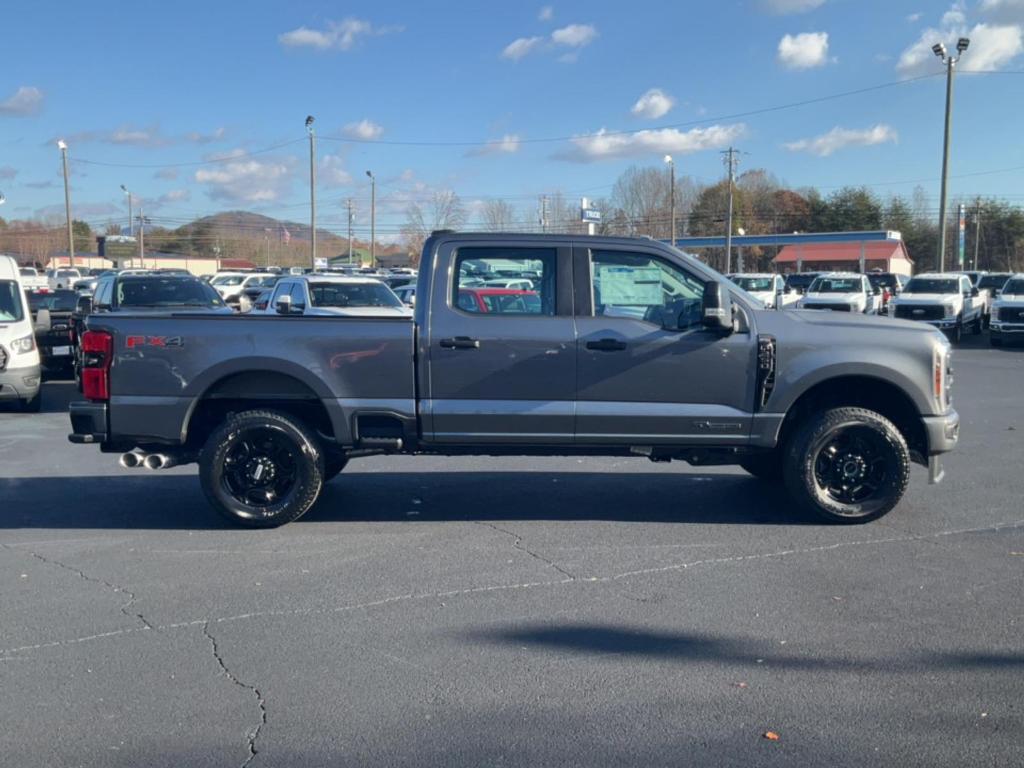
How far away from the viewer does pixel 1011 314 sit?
25406 millimetres

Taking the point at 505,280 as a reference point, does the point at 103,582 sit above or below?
below

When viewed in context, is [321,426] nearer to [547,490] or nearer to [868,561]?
[547,490]

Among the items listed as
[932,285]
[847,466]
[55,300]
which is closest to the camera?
[847,466]

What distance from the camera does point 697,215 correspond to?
78875mm

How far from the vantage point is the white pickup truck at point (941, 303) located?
26734mm

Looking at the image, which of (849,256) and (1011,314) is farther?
(849,256)

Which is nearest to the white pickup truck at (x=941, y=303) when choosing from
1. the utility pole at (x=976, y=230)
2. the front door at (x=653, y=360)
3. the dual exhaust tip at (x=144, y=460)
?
the front door at (x=653, y=360)

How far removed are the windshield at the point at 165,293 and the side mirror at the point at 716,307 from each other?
11574mm

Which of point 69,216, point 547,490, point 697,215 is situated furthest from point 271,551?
point 697,215

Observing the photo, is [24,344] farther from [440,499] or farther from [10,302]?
[440,499]

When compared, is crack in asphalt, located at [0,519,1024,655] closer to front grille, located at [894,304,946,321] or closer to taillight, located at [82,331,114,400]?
taillight, located at [82,331,114,400]

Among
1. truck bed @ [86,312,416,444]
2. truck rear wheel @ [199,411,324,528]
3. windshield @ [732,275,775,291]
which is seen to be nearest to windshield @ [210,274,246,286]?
windshield @ [732,275,775,291]

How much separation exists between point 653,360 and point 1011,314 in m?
21.7

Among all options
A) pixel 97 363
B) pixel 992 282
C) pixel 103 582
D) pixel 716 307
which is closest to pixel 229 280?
pixel 992 282
